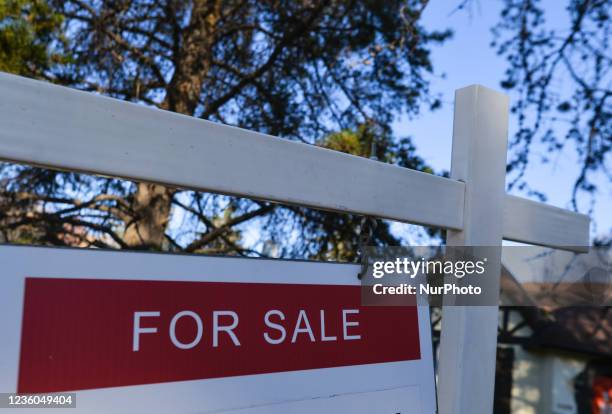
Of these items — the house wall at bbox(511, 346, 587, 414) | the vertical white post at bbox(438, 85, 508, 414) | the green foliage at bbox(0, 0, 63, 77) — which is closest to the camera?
the vertical white post at bbox(438, 85, 508, 414)

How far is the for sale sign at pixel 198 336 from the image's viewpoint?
2.21 ft

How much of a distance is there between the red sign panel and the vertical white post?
8.1 inches

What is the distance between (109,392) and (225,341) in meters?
0.17

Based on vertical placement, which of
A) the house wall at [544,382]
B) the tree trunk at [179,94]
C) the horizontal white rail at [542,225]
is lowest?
the house wall at [544,382]

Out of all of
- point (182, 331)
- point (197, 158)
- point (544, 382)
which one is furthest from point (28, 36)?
point (544, 382)

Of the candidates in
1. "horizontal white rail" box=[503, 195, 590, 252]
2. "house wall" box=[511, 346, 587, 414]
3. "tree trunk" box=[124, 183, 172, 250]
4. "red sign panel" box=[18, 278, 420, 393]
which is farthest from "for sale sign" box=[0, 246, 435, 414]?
"house wall" box=[511, 346, 587, 414]

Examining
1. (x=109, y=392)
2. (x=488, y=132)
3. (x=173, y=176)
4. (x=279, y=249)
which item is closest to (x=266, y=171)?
(x=173, y=176)

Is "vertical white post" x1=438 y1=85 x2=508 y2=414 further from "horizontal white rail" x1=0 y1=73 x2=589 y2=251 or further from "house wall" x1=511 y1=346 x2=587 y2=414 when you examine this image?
"house wall" x1=511 y1=346 x2=587 y2=414

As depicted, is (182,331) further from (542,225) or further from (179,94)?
(179,94)

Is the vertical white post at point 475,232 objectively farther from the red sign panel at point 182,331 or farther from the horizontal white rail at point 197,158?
the red sign panel at point 182,331

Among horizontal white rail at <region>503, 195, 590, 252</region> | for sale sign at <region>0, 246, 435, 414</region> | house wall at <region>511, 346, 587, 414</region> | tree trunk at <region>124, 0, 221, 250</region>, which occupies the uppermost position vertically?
tree trunk at <region>124, 0, 221, 250</region>

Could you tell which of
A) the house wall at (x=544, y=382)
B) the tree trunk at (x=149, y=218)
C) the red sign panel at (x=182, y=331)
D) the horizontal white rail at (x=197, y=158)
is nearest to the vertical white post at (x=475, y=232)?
the horizontal white rail at (x=197, y=158)

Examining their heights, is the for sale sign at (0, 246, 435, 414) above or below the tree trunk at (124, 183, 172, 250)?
below

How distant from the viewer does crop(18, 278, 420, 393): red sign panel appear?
0.68m
